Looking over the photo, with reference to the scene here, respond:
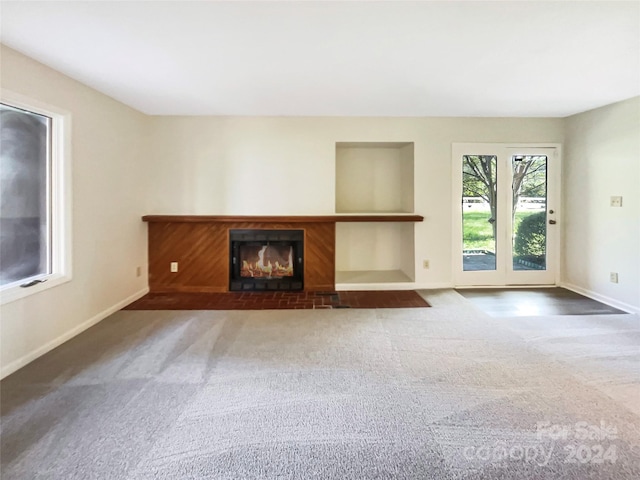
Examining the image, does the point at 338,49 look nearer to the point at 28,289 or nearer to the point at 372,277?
the point at 28,289

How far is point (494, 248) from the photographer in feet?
16.1

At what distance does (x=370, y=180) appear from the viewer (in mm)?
5457

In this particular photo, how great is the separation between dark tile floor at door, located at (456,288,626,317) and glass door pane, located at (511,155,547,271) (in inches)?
18.4

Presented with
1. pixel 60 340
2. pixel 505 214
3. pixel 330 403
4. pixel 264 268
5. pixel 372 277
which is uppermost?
pixel 505 214

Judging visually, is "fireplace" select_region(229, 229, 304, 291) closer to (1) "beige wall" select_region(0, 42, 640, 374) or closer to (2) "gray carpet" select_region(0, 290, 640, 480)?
(1) "beige wall" select_region(0, 42, 640, 374)

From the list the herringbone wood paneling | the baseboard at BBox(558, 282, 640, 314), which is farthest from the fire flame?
the baseboard at BBox(558, 282, 640, 314)

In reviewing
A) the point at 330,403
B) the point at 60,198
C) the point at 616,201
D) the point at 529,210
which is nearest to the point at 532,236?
the point at 529,210

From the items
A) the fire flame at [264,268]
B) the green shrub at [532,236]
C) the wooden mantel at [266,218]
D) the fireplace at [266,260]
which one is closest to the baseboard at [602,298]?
the green shrub at [532,236]

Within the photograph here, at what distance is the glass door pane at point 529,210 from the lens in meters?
4.85

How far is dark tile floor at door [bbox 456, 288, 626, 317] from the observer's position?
3830 mm

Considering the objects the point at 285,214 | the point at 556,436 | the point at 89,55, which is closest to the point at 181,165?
the point at 285,214

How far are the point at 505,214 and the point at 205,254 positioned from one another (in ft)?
13.5

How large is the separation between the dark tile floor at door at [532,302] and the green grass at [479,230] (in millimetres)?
608

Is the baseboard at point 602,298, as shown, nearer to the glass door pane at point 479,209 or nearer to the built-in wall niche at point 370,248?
the glass door pane at point 479,209
